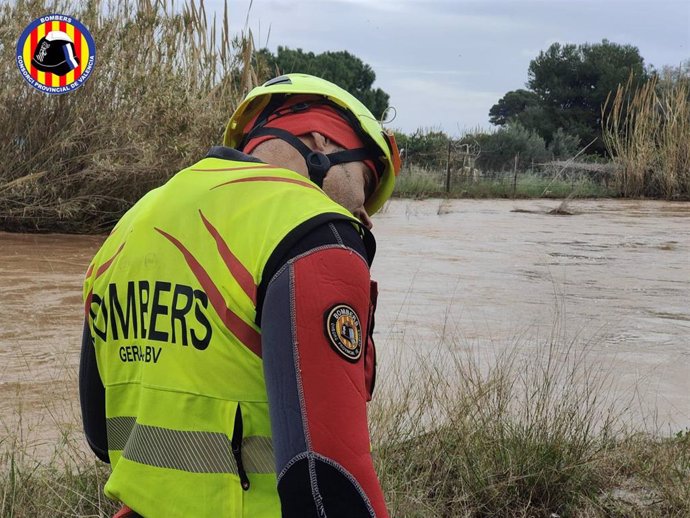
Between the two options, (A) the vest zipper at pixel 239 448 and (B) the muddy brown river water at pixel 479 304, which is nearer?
(A) the vest zipper at pixel 239 448

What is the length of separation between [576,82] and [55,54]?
42.2 m

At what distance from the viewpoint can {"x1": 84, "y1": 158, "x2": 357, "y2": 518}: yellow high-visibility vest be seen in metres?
1.21

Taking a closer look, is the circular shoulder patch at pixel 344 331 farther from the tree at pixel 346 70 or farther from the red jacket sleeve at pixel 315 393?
the tree at pixel 346 70

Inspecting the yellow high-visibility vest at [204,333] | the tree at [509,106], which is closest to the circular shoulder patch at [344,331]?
the yellow high-visibility vest at [204,333]

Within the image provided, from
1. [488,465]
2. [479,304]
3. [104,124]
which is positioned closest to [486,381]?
[488,465]

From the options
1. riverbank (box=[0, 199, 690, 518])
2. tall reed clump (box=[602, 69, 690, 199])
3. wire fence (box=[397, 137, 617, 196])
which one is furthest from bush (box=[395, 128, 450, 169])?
riverbank (box=[0, 199, 690, 518])

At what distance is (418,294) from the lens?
8.78m

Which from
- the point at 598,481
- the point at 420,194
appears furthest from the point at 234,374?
the point at 420,194

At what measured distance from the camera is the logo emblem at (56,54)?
9898mm

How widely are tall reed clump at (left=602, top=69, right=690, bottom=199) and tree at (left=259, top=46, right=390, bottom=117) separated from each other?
20.3 metres

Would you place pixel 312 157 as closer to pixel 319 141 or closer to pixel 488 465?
pixel 319 141

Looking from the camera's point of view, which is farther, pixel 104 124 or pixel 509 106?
pixel 509 106

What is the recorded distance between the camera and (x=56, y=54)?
1038cm

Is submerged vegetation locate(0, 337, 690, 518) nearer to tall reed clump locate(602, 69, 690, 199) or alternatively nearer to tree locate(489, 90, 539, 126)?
tall reed clump locate(602, 69, 690, 199)
